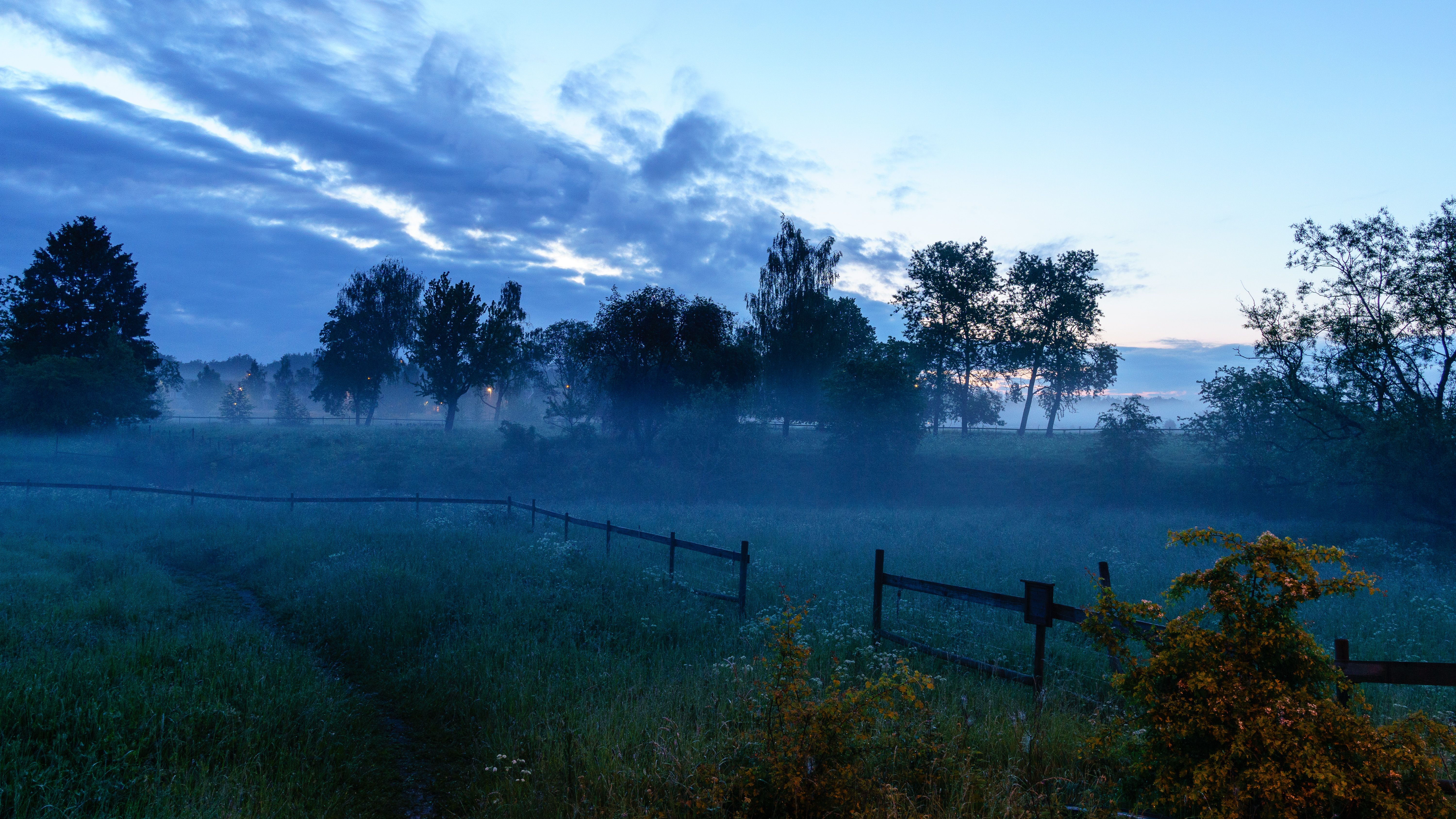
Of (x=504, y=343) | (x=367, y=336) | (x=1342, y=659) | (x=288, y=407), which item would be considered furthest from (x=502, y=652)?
(x=288, y=407)

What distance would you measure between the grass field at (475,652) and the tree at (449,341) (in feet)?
88.4

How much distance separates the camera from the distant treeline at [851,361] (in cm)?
2266

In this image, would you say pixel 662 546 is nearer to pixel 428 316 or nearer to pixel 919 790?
pixel 919 790

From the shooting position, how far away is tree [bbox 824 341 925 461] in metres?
40.4

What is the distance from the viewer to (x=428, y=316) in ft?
167

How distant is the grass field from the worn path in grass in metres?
0.04

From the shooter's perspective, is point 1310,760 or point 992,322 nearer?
point 1310,760

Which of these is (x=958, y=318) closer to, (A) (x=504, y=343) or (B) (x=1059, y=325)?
(B) (x=1059, y=325)

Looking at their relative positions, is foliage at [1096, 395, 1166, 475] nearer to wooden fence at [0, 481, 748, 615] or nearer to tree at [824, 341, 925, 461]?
tree at [824, 341, 925, 461]

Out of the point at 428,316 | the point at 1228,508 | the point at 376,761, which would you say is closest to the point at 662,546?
the point at 376,761

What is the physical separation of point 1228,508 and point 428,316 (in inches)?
2164

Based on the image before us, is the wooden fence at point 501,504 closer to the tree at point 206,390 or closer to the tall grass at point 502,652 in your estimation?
Result: the tall grass at point 502,652

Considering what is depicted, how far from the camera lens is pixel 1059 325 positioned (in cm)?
5081

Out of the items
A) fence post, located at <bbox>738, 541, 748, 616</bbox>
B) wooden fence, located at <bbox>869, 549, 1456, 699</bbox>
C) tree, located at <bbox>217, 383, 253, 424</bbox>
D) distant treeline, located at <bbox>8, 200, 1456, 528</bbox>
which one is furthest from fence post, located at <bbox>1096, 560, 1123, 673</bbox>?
tree, located at <bbox>217, 383, 253, 424</bbox>
